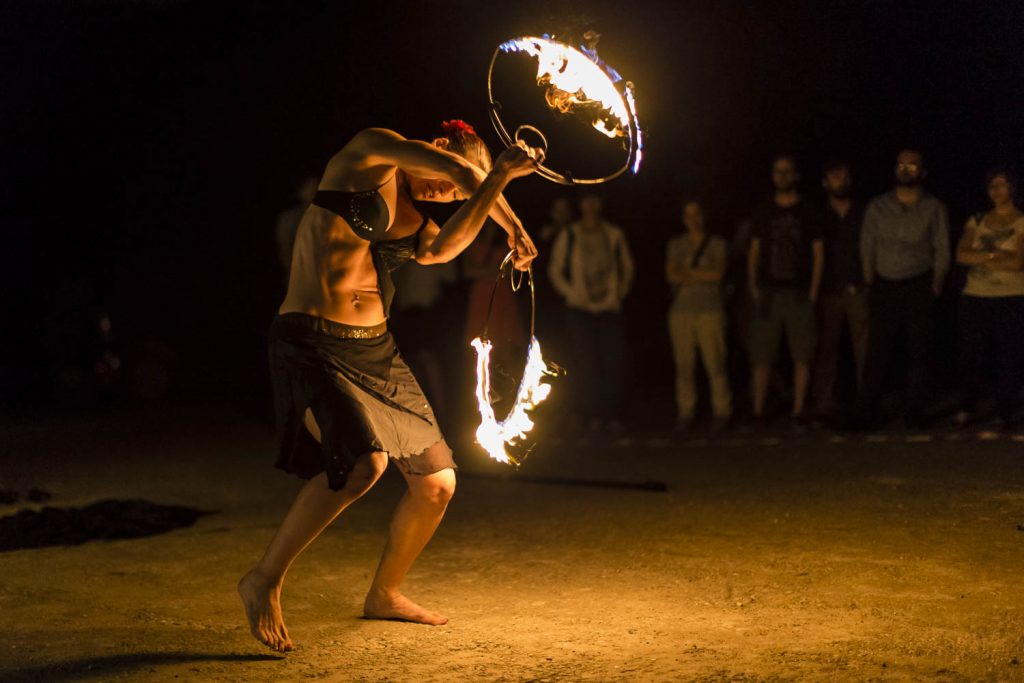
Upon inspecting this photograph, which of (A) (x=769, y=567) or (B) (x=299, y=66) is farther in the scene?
(B) (x=299, y=66)

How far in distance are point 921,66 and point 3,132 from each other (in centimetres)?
1205

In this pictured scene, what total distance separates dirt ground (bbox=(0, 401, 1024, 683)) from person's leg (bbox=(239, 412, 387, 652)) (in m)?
0.12

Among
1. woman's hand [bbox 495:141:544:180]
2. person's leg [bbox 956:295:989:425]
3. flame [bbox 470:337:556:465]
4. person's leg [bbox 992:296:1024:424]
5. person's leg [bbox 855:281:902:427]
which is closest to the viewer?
woman's hand [bbox 495:141:544:180]

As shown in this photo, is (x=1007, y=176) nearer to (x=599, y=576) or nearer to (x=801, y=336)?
(x=801, y=336)

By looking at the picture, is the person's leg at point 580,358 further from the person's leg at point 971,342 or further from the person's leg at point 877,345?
the person's leg at point 971,342

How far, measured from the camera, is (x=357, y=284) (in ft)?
16.6

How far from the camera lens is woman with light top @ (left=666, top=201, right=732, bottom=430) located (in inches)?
443

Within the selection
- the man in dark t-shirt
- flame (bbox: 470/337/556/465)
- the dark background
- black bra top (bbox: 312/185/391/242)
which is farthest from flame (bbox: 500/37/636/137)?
the dark background

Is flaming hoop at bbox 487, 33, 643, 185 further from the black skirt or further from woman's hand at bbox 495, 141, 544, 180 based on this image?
the black skirt

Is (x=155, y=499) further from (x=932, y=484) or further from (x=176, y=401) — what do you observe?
(x=176, y=401)

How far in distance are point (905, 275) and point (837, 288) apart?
0.79 meters

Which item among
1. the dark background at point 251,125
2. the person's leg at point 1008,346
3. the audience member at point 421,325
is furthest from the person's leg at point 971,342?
the audience member at point 421,325

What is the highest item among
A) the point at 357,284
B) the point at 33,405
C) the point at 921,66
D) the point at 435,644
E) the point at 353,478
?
the point at 921,66

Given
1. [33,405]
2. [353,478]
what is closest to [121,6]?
[33,405]
